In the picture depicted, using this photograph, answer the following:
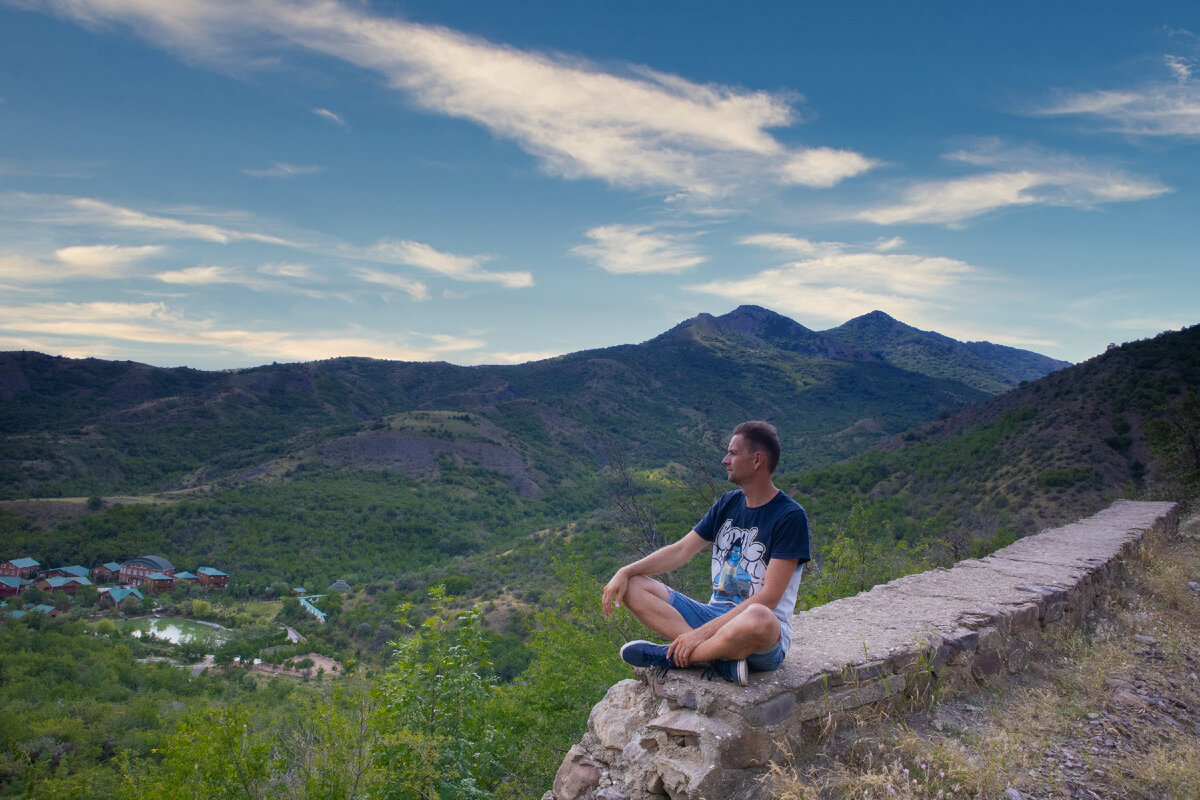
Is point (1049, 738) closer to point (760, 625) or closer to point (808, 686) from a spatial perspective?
point (808, 686)

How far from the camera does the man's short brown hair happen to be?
3.43 m

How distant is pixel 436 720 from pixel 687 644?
11.5 feet

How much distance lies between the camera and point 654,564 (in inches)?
144

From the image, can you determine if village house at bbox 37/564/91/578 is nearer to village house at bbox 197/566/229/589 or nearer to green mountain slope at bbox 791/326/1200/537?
village house at bbox 197/566/229/589

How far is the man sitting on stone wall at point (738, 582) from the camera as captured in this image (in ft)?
10.0

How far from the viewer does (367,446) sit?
62.8m

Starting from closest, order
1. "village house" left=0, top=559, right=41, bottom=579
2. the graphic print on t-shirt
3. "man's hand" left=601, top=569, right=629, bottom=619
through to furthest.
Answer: the graphic print on t-shirt → "man's hand" left=601, top=569, right=629, bottom=619 → "village house" left=0, top=559, right=41, bottom=579

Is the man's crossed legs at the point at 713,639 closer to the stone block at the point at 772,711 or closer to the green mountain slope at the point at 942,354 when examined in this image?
the stone block at the point at 772,711

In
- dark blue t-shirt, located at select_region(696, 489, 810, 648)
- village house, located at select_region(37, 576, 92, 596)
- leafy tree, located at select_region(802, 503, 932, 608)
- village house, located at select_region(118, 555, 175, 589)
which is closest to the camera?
dark blue t-shirt, located at select_region(696, 489, 810, 648)

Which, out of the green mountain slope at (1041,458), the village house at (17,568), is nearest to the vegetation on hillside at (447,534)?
the green mountain slope at (1041,458)

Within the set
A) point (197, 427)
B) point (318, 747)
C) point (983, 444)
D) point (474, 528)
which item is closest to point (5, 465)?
point (197, 427)

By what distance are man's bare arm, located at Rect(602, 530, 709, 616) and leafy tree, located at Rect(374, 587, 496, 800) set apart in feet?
7.83

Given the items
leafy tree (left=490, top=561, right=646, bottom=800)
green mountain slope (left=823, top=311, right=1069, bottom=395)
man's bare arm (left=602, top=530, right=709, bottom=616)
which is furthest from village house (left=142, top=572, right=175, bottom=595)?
green mountain slope (left=823, top=311, right=1069, bottom=395)

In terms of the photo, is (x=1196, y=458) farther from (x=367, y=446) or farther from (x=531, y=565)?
(x=367, y=446)
